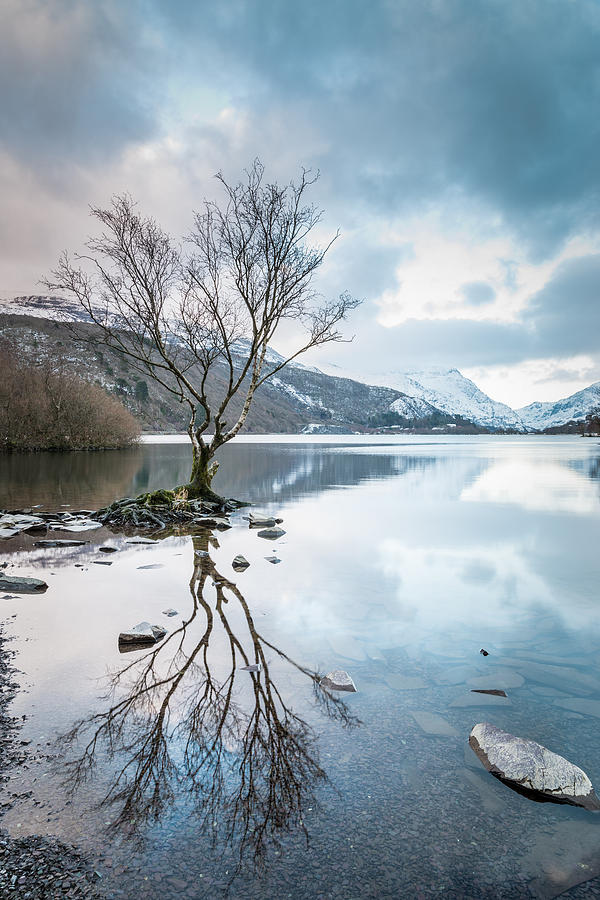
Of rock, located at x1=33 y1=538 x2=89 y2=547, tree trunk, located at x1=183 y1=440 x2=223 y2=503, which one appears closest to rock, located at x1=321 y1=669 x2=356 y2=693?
rock, located at x1=33 y1=538 x2=89 y2=547

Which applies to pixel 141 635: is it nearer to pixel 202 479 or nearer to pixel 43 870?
pixel 43 870

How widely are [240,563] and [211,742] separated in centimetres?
794

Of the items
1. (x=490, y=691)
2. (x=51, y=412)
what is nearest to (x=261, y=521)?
(x=490, y=691)

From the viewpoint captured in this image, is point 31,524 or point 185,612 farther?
point 31,524

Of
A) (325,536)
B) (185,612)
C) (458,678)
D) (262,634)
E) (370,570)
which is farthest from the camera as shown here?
(325,536)

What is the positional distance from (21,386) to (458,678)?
Answer: 67.3 m

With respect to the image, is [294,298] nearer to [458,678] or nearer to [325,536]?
[325,536]

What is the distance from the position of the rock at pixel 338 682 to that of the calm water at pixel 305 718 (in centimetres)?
19

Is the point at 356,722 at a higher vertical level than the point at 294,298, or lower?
lower

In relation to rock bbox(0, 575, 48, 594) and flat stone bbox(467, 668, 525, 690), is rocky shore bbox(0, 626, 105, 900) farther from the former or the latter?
rock bbox(0, 575, 48, 594)

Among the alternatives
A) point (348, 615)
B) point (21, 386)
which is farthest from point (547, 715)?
point (21, 386)

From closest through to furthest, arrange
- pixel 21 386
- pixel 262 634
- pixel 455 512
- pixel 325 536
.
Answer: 1. pixel 262 634
2. pixel 325 536
3. pixel 455 512
4. pixel 21 386

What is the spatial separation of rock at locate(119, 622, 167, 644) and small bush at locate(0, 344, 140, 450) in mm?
61676

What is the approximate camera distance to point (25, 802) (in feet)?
14.3
